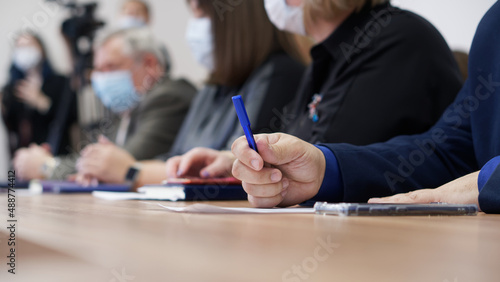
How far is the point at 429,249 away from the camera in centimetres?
29

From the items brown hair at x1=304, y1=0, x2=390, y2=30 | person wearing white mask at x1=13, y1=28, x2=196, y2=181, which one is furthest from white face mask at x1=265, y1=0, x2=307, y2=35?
person wearing white mask at x1=13, y1=28, x2=196, y2=181

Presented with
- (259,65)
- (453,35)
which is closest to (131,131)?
(259,65)

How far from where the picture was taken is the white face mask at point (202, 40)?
1.80 metres

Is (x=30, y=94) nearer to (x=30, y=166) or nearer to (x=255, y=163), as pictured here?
(x=30, y=166)

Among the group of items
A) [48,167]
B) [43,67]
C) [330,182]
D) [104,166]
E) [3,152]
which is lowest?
[3,152]

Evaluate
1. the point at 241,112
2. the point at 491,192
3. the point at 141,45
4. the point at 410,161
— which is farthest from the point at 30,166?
the point at 491,192

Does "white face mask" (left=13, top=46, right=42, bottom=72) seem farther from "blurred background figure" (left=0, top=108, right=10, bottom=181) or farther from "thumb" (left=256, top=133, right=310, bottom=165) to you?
"thumb" (left=256, top=133, right=310, bottom=165)

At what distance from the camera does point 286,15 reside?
135cm

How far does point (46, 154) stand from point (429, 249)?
7.66ft

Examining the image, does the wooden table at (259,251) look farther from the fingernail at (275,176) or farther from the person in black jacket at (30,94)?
the person in black jacket at (30,94)

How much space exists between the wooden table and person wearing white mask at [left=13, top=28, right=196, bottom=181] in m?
1.71

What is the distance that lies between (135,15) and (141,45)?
86cm

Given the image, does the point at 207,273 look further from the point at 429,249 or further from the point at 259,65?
the point at 259,65

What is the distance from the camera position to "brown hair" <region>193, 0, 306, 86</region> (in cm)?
170
